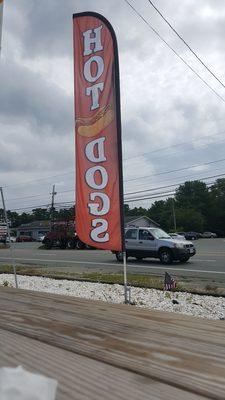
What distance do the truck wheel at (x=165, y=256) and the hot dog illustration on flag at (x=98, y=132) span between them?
45.9 ft

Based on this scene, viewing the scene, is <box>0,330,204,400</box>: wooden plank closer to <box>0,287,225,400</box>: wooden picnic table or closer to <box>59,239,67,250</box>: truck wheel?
<box>0,287,225,400</box>: wooden picnic table

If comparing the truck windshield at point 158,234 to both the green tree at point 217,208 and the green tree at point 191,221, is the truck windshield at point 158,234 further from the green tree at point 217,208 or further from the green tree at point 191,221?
the green tree at point 217,208

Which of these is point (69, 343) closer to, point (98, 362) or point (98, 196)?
point (98, 362)

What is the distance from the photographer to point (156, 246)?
876 inches

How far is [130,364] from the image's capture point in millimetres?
1215

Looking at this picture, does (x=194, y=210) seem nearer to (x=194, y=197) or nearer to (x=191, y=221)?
(x=191, y=221)

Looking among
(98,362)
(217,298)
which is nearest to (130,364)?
(98,362)

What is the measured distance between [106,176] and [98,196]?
14.2 inches

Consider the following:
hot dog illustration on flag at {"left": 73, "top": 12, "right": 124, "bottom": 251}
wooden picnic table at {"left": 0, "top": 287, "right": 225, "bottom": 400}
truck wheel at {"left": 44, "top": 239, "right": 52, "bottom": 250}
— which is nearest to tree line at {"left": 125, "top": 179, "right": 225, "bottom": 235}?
truck wheel at {"left": 44, "top": 239, "right": 52, "bottom": 250}

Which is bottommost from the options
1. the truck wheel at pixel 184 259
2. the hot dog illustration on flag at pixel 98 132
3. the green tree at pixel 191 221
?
the truck wheel at pixel 184 259

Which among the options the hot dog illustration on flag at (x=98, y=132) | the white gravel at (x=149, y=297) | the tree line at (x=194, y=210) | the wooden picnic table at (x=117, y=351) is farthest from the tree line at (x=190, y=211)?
the wooden picnic table at (x=117, y=351)

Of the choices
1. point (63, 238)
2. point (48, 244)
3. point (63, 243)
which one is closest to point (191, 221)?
point (48, 244)

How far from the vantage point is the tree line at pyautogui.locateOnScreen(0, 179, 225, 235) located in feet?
370

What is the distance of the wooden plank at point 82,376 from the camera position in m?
0.98
